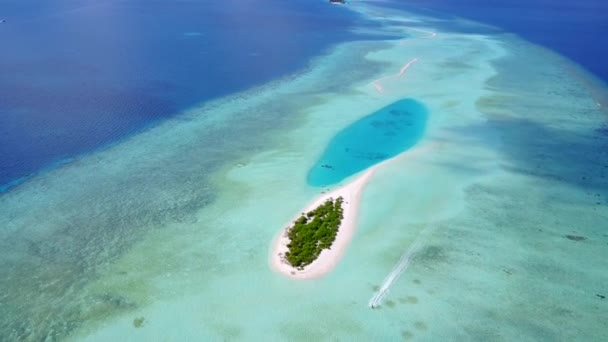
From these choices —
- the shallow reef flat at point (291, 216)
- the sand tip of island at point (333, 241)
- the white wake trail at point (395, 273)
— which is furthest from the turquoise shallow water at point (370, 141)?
the white wake trail at point (395, 273)

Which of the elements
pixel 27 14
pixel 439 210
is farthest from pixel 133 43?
pixel 439 210

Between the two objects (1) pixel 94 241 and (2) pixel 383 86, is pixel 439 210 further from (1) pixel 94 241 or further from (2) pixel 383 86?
(2) pixel 383 86

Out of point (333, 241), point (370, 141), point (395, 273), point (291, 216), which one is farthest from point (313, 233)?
point (370, 141)

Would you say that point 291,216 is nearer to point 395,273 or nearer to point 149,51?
point 395,273

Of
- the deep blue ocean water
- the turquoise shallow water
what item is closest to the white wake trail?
the turquoise shallow water

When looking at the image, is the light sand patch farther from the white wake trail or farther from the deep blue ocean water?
the deep blue ocean water

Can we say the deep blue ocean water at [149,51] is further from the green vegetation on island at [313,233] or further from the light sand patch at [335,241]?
the green vegetation on island at [313,233]
